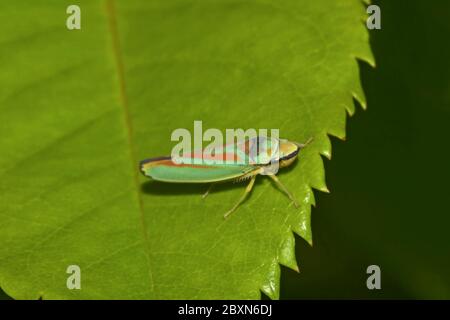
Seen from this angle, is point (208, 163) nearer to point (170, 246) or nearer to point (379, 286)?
point (170, 246)

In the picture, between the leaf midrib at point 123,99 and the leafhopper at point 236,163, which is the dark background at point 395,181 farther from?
the leaf midrib at point 123,99

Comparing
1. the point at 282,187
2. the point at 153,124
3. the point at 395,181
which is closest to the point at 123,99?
the point at 153,124

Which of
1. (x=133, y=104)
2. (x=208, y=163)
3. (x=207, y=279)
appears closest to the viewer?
(x=207, y=279)

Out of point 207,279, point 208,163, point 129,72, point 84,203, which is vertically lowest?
point 207,279

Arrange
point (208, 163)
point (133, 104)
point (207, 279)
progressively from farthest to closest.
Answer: point (208, 163) → point (133, 104) → point (207, 279)

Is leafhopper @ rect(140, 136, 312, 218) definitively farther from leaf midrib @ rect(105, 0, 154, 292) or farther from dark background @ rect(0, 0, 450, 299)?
dark background @ rect(0, 0, 450, 299)

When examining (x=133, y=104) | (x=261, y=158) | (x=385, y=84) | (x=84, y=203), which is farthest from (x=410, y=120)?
(x=84, y=203)

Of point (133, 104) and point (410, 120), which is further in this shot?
point (410, 120)

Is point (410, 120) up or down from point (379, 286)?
up
